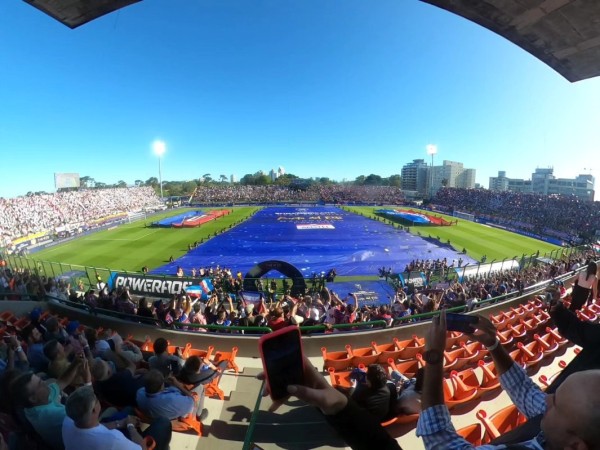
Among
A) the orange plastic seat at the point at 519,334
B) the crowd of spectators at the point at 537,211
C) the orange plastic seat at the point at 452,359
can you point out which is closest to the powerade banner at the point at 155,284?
the orange plastic seat at the point at 452,359

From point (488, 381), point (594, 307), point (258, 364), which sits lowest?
point (258, 364)

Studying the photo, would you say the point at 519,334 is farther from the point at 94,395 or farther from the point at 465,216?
the point at 465,216

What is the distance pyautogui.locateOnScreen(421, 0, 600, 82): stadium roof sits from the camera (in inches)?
275

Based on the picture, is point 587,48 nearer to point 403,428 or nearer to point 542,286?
point 542,286

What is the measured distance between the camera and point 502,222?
4688 centimetres

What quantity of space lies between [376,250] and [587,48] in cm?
2233

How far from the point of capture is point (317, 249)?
3006 cm

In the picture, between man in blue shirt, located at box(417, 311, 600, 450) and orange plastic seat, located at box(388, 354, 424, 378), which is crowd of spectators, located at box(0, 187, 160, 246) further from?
man in blue shirt, located at box(417, 311, 600, 450)


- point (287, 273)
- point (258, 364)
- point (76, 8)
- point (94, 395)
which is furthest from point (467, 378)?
point (287, 273)

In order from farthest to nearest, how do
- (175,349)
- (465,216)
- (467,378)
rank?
(465,216), (175,349), (467,378)

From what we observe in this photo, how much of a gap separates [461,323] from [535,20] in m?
9.46

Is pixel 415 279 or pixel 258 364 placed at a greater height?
pixel 258 364

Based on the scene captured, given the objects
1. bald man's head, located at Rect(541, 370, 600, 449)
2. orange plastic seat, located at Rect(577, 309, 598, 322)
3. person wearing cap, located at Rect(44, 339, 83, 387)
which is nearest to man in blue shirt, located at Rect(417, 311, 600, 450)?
bald man's head, located at Rect(541, 370, 600, 449)

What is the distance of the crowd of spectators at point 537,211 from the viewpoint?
1540 inches
